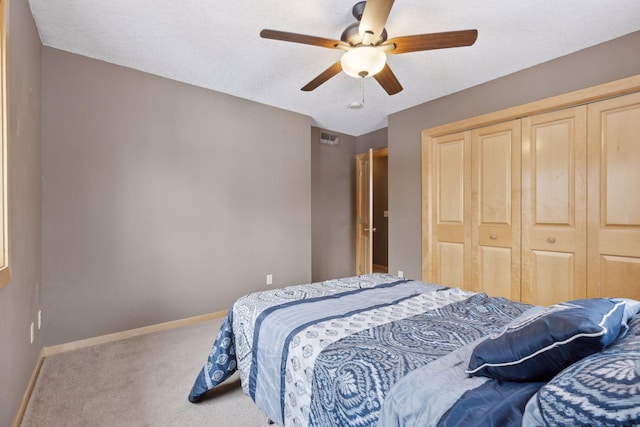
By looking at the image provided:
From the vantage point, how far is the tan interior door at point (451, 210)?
11.0 feet

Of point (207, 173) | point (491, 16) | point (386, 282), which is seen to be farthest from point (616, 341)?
point (207, 173)

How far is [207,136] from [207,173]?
42 centimetres

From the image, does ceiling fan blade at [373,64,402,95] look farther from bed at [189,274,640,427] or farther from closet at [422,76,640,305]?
bed at [189,274,640,427]

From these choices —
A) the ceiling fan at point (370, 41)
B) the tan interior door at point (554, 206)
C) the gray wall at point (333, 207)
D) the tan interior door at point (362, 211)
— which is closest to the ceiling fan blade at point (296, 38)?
the ceiling fan at point (370, 41)

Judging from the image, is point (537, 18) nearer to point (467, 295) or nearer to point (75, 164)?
point (467, 295)

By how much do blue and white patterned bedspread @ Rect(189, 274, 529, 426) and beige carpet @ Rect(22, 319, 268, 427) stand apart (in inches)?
6.6

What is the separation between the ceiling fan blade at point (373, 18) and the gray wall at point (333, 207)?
9.97 ft

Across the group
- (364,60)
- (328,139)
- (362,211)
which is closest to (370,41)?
(364,60)

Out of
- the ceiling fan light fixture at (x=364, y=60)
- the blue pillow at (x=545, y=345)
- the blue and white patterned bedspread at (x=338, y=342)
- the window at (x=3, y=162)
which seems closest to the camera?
the blue pillow at (x=545, y=345)

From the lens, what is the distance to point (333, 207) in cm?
512

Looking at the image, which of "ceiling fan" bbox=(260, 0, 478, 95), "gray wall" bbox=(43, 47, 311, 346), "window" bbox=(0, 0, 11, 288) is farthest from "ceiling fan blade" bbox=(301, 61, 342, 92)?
"window" bbox=(0, 0, 11, 288)

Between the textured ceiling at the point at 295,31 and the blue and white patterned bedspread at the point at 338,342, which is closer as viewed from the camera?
the blue and white patterned bedspread at the point at 338,342

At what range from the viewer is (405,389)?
90 cm

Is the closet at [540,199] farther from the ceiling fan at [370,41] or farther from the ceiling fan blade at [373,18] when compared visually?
the ceiling fan blade at [373,18]
